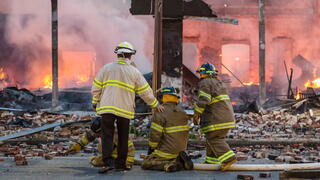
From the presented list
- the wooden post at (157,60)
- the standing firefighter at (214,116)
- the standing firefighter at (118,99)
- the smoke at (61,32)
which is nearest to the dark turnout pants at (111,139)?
the standing firefighter at (118,99)

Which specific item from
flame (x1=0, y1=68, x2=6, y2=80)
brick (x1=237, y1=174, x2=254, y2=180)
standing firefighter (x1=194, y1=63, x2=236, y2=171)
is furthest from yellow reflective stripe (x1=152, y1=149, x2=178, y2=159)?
flame (x1=0, y1=68, x2=6, y2=80)

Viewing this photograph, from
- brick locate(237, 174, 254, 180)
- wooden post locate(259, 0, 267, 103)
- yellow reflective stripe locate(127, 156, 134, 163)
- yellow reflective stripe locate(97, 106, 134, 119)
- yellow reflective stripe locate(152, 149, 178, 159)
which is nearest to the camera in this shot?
brick locate(237, 174, 254, 180)

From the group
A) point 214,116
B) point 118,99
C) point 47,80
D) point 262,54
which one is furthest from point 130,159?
point 47,80

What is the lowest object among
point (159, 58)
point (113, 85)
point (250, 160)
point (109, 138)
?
point (250, 160)

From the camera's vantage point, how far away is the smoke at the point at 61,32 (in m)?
25.5

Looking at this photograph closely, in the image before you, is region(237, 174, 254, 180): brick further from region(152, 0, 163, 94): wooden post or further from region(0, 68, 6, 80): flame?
region(0, 68, 6, 80): flame

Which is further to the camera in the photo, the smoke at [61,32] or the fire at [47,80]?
the fire at [47,80]

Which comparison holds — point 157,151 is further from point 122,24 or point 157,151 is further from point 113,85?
point 122,24

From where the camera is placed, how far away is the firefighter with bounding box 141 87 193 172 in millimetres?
6062

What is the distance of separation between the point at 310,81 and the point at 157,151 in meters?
23.9

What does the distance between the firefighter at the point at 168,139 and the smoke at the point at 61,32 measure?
19.8 m

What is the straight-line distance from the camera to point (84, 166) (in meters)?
6.44

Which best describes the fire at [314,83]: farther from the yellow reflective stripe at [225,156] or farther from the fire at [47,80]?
the yellow reflective stripe at [225,156]

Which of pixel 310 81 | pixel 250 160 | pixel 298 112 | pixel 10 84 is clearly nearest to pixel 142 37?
pixel 10 84
